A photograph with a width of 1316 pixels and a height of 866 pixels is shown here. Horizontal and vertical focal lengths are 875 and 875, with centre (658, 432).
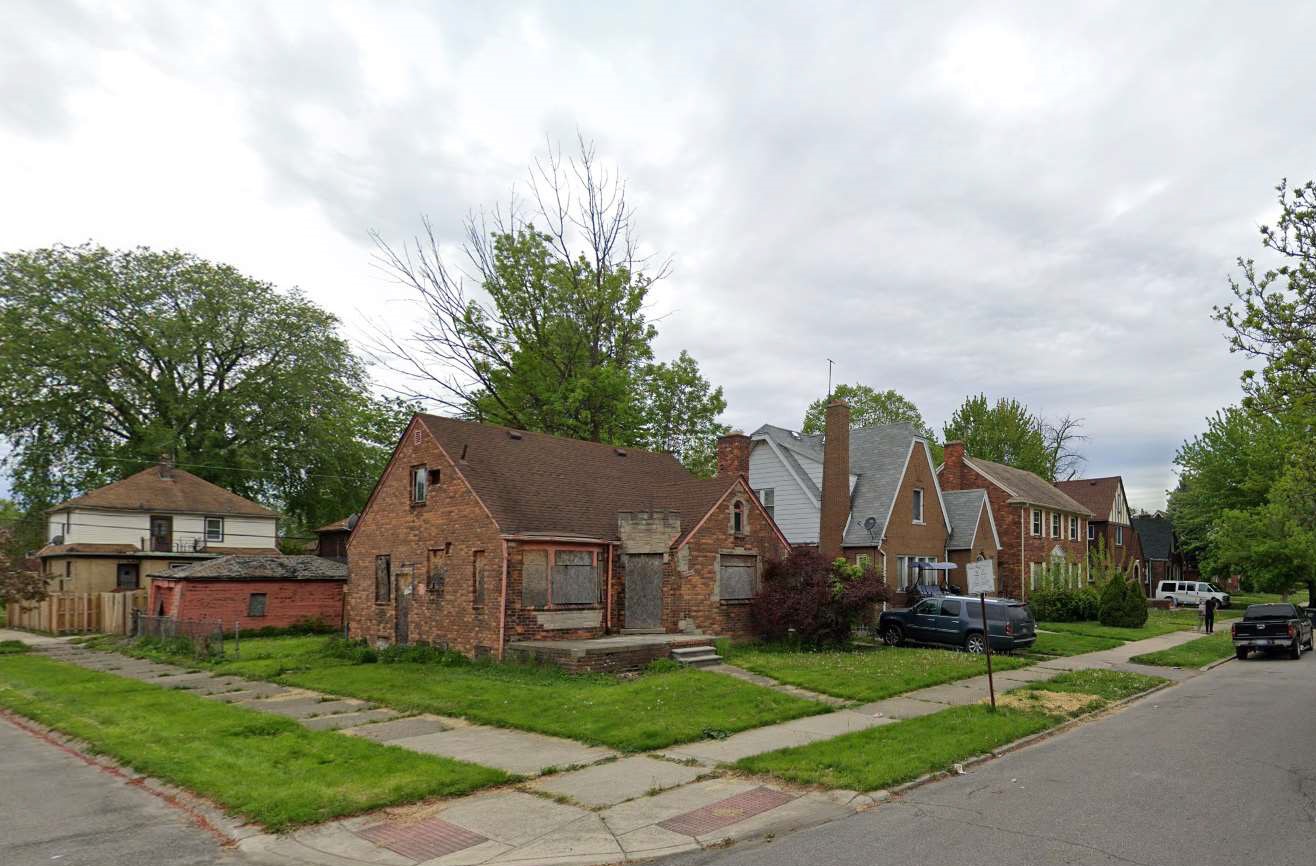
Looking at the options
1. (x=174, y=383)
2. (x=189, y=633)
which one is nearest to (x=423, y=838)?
(x=189, y=633)

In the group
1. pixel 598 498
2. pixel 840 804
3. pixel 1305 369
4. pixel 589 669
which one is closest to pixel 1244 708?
pixel 1305 369

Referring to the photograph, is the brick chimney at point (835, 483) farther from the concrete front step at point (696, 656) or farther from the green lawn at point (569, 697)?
the green lawn at point (569, 697)

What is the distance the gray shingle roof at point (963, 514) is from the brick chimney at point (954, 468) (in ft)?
10.00

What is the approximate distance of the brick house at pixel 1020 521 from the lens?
129ft

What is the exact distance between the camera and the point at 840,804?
9.59 meters

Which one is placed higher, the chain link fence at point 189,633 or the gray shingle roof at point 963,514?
the gray shingle roof at point 963,514

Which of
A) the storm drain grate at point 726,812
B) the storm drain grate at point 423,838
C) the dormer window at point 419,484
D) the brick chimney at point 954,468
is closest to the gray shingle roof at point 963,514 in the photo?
the brick chimney at point 954,468

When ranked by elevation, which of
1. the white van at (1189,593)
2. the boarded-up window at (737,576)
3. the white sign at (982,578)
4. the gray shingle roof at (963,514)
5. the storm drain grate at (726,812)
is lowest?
the white van at (1189,593)

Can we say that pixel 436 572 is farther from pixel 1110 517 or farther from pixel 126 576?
pixel 1110 517

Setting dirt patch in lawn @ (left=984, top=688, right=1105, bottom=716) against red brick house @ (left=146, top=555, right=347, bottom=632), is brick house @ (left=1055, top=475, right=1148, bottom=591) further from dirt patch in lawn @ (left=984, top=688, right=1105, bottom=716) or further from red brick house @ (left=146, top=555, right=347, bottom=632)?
red brick house @ (left=146, top=555, right=347, bottom=632)

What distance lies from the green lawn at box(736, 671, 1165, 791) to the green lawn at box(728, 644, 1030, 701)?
7.42ft

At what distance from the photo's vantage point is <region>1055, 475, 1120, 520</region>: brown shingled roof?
5450 centimetres

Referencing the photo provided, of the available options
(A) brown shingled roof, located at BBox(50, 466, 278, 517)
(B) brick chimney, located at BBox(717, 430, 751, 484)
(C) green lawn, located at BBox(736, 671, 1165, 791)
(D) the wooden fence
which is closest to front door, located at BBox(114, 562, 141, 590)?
(A) brown shingled roof, located at BBox(50, 466, 278, 517)

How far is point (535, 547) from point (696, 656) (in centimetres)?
448
